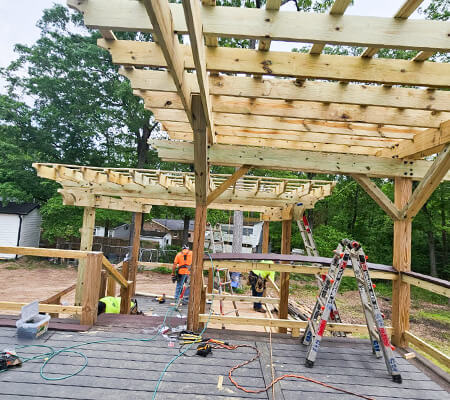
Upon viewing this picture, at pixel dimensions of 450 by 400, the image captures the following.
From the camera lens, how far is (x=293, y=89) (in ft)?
8.57

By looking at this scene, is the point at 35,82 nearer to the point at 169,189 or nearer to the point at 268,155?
the point at 169,189

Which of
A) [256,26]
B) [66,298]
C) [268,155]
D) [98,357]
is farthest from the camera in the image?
[66,298]

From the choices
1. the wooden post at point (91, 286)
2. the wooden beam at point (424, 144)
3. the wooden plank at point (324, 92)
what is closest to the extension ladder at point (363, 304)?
the wooden beam at point (424, 144)

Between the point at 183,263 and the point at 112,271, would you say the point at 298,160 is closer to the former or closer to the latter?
the point at 112,271

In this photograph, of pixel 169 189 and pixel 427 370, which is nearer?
pixel 427 370

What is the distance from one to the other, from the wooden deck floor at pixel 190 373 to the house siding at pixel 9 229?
1716cm

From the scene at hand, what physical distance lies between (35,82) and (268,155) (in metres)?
20.1

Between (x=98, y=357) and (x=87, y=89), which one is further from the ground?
(x=87, y=89)

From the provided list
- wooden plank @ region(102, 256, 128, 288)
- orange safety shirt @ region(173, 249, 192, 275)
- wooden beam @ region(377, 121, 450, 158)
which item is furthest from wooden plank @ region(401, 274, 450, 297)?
orange safety shirt @ region(173, 249, 192, 275)

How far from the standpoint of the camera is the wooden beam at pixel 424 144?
3115 millimetres

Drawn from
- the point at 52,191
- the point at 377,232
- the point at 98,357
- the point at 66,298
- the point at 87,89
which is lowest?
the point at 66,298

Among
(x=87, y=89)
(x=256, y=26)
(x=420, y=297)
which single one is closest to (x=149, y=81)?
(x=256, y=26)

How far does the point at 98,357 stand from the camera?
2963 millimetres

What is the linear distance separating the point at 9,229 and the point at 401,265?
2105 cm
